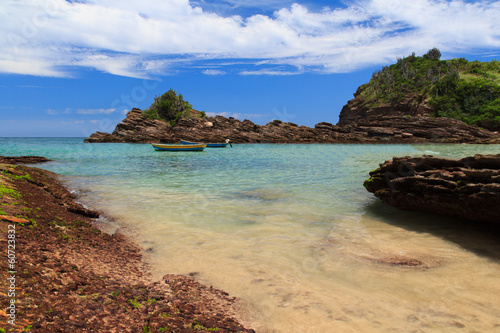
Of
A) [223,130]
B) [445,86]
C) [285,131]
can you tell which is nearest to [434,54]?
[445,86]

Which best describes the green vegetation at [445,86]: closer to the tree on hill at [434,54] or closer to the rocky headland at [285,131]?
the tree on hill at [434,54]

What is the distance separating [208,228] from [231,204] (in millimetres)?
2425

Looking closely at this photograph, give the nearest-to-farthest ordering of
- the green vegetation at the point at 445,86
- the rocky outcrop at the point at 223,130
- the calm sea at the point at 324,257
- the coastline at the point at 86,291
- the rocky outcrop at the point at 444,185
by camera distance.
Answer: the coastline at the point at 86,291
the calm sea at the point at 324,257
the rocky outcrop at the point at 444,185
the green vegetation at the point at 445,86
the rocky outcrop at the point at 223,130

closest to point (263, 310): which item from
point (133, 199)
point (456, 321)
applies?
point (456, 321)

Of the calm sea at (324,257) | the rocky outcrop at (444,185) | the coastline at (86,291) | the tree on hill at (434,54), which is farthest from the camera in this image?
the tree on hill at (434,54)

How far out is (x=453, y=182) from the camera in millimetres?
6430

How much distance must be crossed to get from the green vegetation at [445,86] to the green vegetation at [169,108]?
2421 inches

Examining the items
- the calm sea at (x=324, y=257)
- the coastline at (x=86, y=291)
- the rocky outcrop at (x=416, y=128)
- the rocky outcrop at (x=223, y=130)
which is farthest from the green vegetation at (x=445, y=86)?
the coastline at (x=86, y=291)

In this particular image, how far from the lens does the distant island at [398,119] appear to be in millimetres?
68438

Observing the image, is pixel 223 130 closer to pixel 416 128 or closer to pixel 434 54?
pixel 416 128

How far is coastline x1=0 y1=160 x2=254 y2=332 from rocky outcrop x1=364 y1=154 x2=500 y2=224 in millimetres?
5636

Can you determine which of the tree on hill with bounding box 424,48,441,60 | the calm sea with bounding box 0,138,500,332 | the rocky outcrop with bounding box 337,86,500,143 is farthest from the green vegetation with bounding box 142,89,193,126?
the tree on hill with bounding box 424,48,441,60

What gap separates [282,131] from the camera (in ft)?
262

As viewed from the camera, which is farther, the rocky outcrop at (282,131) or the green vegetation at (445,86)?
the green vegetation at (445,86)
